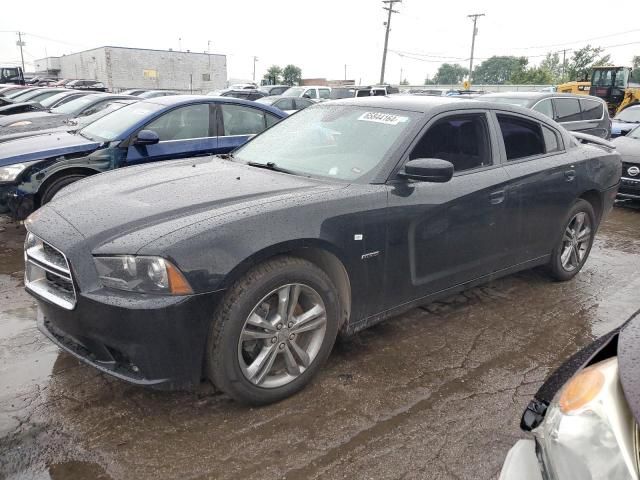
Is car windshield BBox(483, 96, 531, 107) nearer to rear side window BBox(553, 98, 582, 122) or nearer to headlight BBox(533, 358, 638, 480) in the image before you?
rear side window BBox(553, 98, 582, 122)

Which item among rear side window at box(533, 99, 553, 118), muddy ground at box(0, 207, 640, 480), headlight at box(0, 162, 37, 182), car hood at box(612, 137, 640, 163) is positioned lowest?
muddy ground at box(0, 207, 640, 480)

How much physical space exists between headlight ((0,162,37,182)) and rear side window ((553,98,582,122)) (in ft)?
27.8

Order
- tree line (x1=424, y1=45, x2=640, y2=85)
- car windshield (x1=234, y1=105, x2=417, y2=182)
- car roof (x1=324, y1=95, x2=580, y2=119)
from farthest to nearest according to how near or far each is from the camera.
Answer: tree line (x1=424, y1=45, x2=640, y2=85)
car roof (x1=324, y1=95, x2=580, y2=119)
car windshield (x1=234, y1=105, x2=417, y2=182)

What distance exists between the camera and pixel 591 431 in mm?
1314

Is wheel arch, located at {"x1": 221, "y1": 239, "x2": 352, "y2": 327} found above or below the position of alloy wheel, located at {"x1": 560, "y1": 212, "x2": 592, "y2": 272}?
above

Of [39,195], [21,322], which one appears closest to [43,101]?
[39,195]

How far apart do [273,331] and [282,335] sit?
0.22 ft

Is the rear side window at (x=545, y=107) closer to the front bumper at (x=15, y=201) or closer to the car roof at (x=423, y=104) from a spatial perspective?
the car roof at (x=423, y=104)

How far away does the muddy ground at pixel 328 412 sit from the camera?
238 cm

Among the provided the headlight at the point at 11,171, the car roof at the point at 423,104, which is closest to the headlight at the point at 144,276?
the car roof at the point at 423,104

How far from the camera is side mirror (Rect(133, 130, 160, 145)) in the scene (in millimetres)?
5523

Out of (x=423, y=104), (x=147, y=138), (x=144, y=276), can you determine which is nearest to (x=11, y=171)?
(x=147, y=138)

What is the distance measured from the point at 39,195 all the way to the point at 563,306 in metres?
5.12

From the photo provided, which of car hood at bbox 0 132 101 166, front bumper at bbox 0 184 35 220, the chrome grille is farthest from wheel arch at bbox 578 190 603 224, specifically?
front bumper at bbox 0 184 35 220
